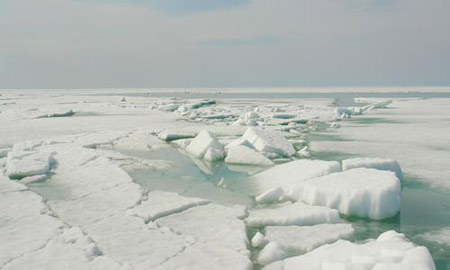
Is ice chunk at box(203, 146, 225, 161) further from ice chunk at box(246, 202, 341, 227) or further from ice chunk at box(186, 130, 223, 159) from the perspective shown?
ice chunk at box(246, 202, 341, 227)

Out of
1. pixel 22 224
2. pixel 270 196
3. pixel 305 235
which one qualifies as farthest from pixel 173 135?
pixel 305 235

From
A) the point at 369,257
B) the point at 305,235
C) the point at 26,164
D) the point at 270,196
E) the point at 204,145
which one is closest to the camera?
the point at 369,257

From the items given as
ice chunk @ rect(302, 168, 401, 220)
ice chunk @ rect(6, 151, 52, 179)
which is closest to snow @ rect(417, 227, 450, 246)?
ice chunk @ rect(302, 168, 401, 220)

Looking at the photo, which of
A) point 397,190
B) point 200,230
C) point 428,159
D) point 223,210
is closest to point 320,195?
point 397,190

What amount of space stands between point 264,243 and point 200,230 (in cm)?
72

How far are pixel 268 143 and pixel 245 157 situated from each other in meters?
0.95

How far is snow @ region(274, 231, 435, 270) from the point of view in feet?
9.20

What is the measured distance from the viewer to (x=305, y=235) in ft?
13.3

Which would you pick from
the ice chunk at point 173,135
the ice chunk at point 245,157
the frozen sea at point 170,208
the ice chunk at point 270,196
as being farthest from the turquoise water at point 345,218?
the ice chunk at point 173,135

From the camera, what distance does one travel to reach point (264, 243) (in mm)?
3855

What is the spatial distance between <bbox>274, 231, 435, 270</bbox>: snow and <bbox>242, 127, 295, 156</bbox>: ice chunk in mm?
5156

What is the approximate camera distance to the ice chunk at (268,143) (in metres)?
8.59

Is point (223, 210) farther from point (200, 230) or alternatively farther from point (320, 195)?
point (320, 195)

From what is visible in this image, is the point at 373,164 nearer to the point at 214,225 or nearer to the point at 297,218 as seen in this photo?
the point at 297,218
